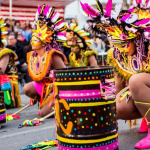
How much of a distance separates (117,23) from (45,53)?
2045 mm

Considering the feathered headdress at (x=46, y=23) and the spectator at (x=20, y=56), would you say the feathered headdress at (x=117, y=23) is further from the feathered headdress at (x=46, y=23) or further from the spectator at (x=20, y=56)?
the spectator at (x=20, y=56)

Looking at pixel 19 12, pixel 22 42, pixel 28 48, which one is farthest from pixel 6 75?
pixel 19 12

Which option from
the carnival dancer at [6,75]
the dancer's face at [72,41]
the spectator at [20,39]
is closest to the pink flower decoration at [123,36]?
the carnival dancer at [6,75]

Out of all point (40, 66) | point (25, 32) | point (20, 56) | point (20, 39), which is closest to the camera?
point (40, 66)

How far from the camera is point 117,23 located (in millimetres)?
2686

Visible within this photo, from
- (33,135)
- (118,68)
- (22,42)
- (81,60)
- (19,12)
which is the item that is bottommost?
(33,135)

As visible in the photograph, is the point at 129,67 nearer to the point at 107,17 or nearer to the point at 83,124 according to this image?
the point at 107,17

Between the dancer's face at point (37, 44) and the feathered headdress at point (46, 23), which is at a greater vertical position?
the feathered headdress at point (46, 23)

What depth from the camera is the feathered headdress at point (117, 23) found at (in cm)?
262

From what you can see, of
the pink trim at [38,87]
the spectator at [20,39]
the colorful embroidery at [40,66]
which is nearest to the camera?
the colorful embroidery at [40,66]

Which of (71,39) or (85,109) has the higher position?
(71,39)

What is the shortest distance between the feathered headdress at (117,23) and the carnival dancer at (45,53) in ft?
5.56

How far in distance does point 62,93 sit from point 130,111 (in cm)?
96

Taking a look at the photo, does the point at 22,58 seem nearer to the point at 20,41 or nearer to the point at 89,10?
the point at 20,41
